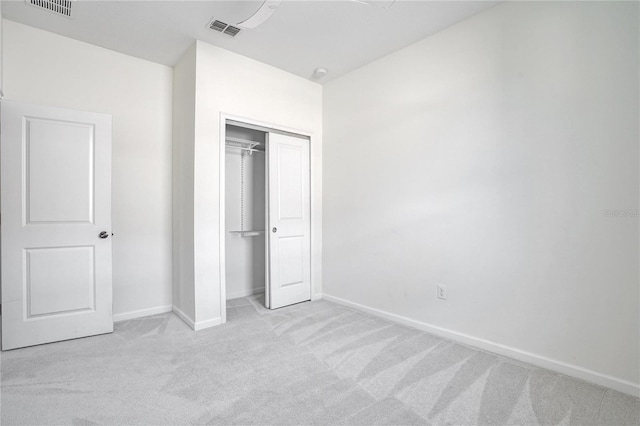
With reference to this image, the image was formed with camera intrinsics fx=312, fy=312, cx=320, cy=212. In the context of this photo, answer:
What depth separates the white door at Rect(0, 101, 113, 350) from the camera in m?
2.57

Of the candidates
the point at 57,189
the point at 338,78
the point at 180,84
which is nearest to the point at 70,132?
the point at 57,189

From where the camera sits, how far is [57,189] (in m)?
2.73

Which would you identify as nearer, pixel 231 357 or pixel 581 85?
pixel 581 85

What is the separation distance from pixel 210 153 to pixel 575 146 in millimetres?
3004

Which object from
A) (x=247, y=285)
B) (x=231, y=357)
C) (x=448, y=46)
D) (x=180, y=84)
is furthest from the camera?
(x=247, y=285)

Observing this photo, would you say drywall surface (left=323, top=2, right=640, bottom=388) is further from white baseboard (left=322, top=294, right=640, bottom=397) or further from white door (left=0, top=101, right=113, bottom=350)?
white door (left=0, top=101, right=113, bottom=350)

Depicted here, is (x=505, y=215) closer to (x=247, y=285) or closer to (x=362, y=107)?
(x=362, y=107)

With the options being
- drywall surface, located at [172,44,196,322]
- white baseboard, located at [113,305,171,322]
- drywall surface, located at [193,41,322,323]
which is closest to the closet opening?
drywall surface, located at [193,41,322,323]

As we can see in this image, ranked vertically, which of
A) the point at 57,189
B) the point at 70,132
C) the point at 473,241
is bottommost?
the point at 473,241

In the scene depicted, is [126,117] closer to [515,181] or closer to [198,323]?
[198,323]

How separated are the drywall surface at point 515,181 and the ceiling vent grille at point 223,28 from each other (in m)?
1.47

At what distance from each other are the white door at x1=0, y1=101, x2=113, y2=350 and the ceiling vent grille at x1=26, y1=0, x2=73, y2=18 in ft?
2.59

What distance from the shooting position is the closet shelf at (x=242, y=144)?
396cm

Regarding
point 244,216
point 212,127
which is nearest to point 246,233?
point 244,216
